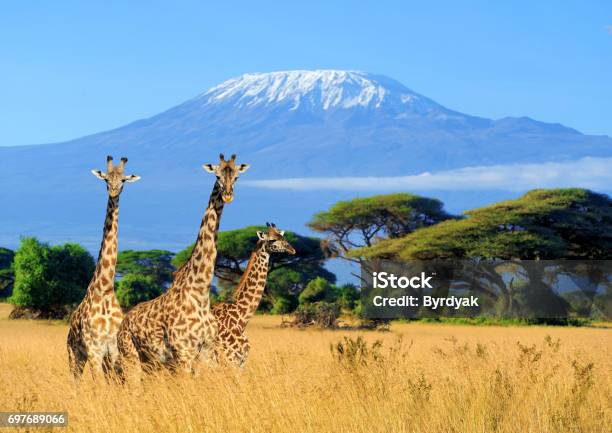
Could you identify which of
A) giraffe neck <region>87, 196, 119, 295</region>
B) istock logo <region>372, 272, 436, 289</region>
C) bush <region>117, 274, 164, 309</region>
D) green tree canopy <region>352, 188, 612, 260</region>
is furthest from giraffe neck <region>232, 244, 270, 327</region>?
istock logo <region>372, 272, 436, 289</region>

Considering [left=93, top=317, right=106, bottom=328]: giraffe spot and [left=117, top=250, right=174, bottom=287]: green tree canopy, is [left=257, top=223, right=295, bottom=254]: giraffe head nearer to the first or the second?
[left=93, top=317, right=106, bottom=328]: giraffe spot

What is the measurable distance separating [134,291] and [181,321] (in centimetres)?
3287

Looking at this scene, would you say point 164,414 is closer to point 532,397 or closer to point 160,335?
point 160,335

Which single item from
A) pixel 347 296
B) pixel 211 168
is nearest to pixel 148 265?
pixel 347 296

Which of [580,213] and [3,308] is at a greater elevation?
[580,213]

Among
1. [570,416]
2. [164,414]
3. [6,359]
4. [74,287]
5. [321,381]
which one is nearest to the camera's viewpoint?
[164,414]

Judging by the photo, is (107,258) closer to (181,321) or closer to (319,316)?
(181,321)

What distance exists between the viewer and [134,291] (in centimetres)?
4425

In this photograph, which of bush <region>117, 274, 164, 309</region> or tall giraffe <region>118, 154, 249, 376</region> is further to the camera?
bush <region>117, 274, 164, 309</region>

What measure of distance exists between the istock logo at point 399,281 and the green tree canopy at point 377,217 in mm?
7119

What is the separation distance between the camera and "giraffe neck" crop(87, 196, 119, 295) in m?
12.5

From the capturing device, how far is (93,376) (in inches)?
478

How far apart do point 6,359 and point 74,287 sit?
23887mm

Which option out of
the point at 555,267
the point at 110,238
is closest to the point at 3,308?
the point at 555,267
